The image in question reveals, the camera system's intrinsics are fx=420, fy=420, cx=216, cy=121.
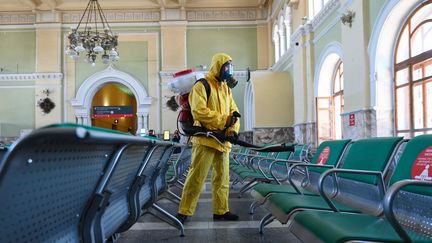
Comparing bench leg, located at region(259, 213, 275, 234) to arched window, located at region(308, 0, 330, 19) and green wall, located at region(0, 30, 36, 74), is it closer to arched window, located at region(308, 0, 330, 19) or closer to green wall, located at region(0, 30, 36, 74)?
arched window, located at region(308, 0, 330, 19)

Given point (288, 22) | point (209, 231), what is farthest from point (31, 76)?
point (209, 231)

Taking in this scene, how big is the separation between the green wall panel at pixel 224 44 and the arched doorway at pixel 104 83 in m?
2.50

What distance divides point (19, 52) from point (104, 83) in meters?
3.77

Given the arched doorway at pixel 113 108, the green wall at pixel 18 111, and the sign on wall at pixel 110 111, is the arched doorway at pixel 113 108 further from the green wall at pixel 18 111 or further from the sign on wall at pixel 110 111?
the green wall at pixel 18 111

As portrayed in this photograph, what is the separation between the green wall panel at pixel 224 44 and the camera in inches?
712

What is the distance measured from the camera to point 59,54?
17797mm

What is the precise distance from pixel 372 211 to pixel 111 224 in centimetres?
148

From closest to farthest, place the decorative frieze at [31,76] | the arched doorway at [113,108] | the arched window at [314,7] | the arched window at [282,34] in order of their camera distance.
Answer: the arched window at [314,7] → the arched window at [282,34] → the decorative frieze at [31,76] → the arched doorway at [113,108]

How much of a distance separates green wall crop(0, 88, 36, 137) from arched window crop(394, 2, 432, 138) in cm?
1523

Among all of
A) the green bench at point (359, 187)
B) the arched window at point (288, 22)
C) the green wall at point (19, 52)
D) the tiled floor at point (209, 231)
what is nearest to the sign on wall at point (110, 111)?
the green wall at point (19, 52)

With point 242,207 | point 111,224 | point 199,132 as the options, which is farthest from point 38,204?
Answer: point 242,207

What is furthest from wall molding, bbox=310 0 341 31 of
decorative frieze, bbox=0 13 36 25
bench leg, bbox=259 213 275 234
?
decorative frieze, bbox=0 13 36 25

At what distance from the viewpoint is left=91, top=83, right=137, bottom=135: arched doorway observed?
19250 mm

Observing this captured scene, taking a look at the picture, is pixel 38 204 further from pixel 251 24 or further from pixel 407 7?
pixel 251 24
